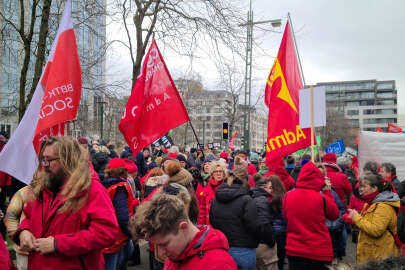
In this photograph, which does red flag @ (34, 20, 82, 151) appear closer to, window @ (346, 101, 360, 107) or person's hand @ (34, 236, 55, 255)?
person's hand @ (34, 236, 55, 255)

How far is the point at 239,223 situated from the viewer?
4.13m

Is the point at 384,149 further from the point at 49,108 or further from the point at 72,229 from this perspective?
the point at 72,229

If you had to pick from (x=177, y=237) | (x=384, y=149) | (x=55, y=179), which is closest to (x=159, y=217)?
(x=177, y=237)

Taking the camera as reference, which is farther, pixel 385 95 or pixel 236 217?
pixel 385 95

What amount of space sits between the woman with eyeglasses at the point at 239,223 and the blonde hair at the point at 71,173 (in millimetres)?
1891

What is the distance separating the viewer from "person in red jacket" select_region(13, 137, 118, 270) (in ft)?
8.30

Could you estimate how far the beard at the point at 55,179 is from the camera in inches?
106

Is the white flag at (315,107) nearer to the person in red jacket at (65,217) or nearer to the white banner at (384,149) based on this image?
the person in red jacket at (65,217)

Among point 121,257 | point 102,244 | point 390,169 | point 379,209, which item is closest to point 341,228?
point 390,169

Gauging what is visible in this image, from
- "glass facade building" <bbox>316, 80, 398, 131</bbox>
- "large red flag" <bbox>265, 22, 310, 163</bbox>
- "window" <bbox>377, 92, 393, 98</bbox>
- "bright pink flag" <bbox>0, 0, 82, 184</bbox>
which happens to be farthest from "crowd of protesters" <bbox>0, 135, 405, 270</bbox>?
"window" <bbox>377, 92, 393, 98</bbox>

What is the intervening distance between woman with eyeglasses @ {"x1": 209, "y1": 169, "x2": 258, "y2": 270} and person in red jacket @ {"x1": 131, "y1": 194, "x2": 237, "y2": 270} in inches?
83.4

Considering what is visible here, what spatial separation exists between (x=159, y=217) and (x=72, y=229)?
99cm

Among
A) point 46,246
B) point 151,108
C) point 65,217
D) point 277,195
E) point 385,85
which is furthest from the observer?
point 385,85

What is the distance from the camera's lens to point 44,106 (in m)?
4.14
